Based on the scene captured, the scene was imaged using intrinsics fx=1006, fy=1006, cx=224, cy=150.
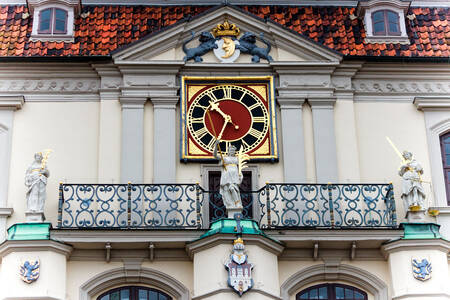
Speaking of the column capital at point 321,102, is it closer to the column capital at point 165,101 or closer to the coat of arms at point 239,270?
the column capital at point 165,101

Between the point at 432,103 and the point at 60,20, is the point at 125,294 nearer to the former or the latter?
the point at 60,20

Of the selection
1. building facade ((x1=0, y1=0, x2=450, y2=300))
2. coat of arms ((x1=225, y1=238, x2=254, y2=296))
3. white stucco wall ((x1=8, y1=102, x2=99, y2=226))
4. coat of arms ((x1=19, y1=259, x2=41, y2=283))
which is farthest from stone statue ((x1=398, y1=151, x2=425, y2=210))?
coat of arms ((x1=19, y1=259, x2=41, y2=283))

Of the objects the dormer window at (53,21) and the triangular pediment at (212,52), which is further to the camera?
the dormer window at (53,21)

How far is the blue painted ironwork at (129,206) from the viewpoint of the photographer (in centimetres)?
1692

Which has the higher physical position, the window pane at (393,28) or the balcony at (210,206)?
the window pane at (393,28)

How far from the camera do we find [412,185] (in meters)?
17.1

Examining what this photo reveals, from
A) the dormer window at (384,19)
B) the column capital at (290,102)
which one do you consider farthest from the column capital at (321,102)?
the dormer window at (384,19)

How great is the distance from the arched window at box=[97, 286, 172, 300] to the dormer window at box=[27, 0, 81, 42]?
5.38 m

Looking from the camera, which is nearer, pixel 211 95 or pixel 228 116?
pixel 228 116

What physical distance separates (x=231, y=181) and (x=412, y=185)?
3.14 m

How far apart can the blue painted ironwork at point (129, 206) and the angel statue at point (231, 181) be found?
2.05 ft

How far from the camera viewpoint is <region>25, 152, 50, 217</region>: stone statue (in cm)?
1675

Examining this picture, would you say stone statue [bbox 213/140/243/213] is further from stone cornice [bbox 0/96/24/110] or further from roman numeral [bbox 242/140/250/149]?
stone cornice [bbox 0/96/24/110]

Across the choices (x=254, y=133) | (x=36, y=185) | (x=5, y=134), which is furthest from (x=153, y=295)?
(x=5, y=134)
